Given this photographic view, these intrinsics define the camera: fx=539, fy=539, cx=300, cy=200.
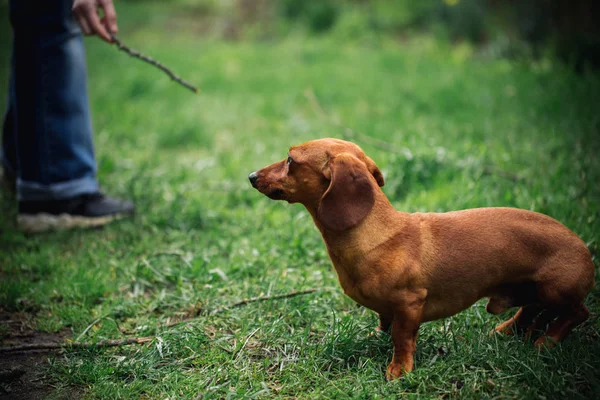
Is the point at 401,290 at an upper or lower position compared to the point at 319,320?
upper

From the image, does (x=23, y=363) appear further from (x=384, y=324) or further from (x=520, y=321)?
(x=520, y=321)

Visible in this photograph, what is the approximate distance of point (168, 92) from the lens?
699cm

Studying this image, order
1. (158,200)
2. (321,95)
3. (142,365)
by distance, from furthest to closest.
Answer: (321,95)
(158,200)
(142,365)

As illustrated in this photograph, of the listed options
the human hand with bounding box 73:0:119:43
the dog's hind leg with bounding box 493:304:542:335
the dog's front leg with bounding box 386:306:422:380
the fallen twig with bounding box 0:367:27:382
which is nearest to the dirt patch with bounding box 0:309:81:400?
the fallen twig with bounding box 0:367:27:382

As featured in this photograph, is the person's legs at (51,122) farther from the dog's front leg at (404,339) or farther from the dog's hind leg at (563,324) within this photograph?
the dog's hind leg at (563,324)

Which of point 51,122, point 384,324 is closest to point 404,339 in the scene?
point 384,324

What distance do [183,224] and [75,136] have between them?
0.94 meters

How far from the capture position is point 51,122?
3.58 meters

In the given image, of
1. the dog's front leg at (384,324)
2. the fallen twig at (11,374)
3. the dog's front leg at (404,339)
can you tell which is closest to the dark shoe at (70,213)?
the fallen twig at (11,374)

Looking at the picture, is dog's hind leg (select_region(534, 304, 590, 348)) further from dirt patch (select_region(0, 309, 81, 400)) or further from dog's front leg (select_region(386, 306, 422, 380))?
dirt patch (select_region(0, 309, 81, 400))

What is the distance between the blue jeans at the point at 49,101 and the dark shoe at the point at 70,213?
0.21 ft

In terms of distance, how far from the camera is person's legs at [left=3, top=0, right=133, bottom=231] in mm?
3451

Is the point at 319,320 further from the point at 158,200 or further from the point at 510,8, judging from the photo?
the point at 510,8

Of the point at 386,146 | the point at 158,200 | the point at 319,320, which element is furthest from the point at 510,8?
the point at 319,320
